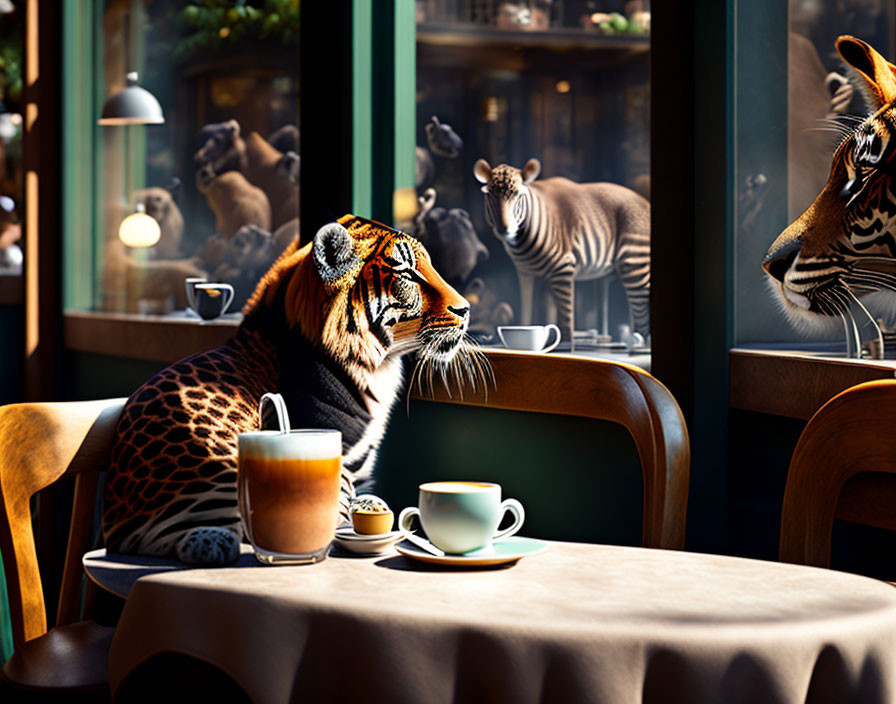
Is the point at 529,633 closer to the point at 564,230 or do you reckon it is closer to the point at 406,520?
the point at 406,520

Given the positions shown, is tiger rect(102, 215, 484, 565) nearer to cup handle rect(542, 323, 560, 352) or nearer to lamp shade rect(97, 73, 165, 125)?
cup handle rect(542, 323, 560, 352)

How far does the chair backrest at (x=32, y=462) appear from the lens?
5.10 ft

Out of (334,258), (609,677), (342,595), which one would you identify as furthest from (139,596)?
(334,258)

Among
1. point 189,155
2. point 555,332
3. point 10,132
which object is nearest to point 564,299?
point 555,332

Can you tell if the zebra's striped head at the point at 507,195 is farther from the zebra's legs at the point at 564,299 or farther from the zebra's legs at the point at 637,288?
the zebra's legs at the point at 637,288

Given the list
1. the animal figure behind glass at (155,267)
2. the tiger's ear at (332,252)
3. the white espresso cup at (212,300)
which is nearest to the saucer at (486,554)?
the tiger's ear at (332,252)

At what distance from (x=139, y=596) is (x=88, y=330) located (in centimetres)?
277

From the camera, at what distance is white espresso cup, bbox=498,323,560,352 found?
1.96 meters

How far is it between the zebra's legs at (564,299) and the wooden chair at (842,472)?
769 mm

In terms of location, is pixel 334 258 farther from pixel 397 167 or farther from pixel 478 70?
pixel 478 70

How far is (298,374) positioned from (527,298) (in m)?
0.73

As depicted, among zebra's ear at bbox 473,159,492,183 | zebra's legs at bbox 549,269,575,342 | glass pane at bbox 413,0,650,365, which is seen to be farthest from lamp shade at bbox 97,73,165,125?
zebra's legs at bbox 549,269,575,342

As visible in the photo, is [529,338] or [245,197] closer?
[529,338]

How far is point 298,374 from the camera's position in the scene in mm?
1472
